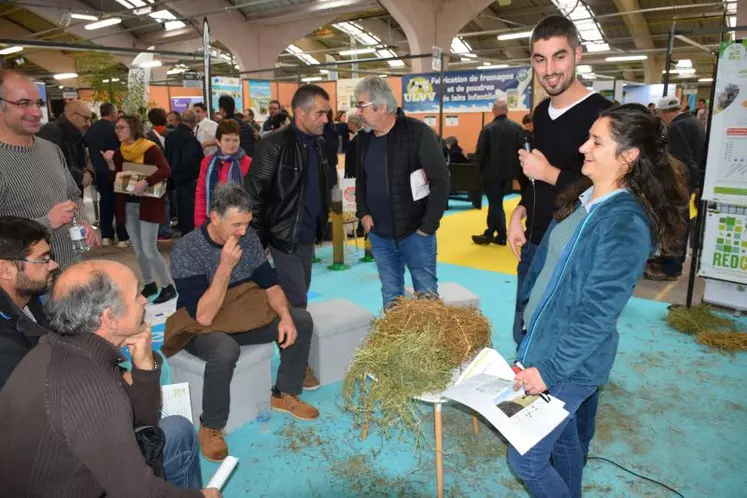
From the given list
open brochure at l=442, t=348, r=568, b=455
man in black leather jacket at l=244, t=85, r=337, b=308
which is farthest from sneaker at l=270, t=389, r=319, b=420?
open brochure at l=442, t=348, r=568, b=455

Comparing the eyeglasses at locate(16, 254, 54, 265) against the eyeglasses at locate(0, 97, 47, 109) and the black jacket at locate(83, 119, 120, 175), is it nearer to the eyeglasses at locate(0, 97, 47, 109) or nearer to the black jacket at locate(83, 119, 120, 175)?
the eyeglasses at locate(0, 97, 47, 109)

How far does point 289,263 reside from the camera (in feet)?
10.5

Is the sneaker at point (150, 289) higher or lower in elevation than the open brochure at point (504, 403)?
lower

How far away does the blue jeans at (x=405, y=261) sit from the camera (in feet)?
10.7

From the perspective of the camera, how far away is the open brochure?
163 cm

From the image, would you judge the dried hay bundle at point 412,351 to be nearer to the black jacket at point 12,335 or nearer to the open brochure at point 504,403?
the open brochure at point 504,403

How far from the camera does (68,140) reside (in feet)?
20.9

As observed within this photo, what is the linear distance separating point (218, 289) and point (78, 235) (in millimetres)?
857

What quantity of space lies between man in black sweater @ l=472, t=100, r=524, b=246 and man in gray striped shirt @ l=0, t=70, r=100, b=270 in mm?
5251

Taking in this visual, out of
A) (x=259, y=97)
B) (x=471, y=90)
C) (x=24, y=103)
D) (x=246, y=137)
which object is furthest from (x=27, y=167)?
(x=259, y=97)

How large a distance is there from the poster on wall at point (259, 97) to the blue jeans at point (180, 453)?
9685 millimetres

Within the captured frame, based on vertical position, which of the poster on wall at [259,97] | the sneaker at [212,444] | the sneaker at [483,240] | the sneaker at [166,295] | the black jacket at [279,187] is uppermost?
the poster on wall at [259,97]

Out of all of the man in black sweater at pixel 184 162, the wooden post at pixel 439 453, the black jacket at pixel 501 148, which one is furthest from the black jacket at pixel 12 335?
the black jacket at pixel 501 148

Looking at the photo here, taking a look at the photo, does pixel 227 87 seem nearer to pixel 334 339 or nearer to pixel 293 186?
pixel 293 186
